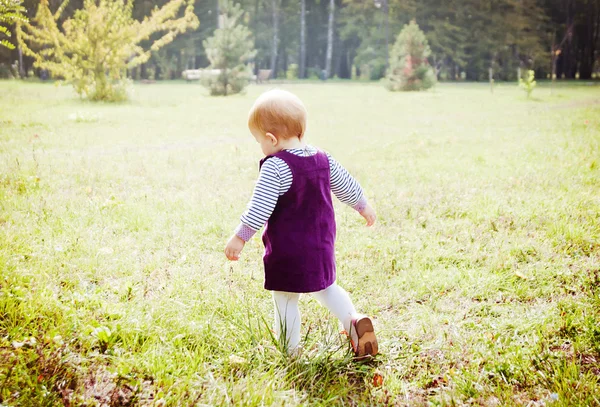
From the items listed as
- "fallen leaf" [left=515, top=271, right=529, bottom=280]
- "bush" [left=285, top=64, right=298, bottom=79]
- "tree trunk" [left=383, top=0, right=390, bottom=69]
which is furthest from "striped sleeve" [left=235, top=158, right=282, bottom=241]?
"bush" [left=285, top=64, right=298, bottom=79]

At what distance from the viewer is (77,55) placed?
14.7 metres

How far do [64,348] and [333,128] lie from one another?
372 inches

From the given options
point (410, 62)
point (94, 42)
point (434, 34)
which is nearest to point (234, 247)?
point (94, 42)

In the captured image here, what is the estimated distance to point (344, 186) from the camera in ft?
8.20

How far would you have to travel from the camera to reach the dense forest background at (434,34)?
37.2m

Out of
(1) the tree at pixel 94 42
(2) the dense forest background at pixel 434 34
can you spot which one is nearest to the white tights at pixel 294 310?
(1) the tree at pixel 94 42

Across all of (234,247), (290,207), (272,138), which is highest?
(272,138)

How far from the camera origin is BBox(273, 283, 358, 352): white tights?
92.4 inches

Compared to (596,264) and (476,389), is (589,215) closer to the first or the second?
(596,264)

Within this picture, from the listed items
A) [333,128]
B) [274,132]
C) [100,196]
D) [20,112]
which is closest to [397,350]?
[274,132]

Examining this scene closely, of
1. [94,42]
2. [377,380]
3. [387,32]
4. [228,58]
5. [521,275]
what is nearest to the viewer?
[377,380]

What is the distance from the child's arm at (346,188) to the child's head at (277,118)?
0.27 meters

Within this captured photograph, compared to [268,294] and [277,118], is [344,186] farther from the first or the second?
[268,294]

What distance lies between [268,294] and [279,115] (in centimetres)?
133
